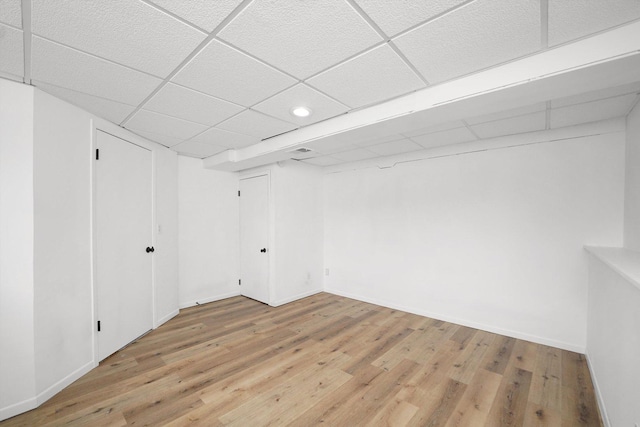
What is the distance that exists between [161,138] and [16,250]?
6.17 ft

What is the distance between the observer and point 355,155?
13.7 feet

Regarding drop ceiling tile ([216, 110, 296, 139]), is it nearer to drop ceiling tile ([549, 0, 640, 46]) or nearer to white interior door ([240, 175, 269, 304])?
white interior door ([240, 175, 269, 304])

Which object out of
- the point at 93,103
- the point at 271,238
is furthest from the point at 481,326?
the point at 93,103

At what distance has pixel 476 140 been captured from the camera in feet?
11.1

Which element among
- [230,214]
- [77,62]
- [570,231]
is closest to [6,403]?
[77,62]

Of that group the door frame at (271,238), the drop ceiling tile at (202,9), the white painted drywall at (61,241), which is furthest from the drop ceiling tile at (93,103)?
the door frame at (271,238)

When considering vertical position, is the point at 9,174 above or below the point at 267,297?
above

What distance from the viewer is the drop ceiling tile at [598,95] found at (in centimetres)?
201

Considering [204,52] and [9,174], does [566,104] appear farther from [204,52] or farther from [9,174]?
[9,174]

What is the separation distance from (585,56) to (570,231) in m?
2.11

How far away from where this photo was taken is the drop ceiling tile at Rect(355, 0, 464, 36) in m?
1.27

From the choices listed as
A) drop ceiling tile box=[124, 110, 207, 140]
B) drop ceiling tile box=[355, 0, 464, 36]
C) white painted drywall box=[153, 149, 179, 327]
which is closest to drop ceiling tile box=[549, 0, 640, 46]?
drop ceiling tile box=[355, 0, 464, 36]

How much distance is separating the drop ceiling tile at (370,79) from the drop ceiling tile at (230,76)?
334mm

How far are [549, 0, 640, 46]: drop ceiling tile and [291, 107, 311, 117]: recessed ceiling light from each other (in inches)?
69.7
